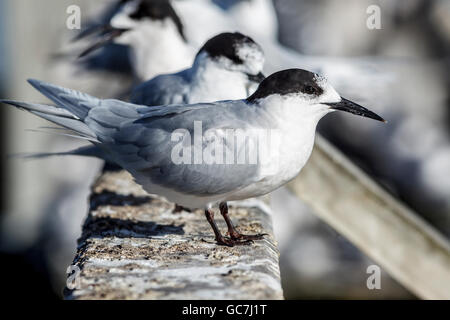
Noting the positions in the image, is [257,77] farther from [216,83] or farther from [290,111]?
[290,111]

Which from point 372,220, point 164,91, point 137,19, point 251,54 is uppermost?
point 137,19

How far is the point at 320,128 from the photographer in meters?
6.55

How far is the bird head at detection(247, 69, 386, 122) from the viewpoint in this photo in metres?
2.63

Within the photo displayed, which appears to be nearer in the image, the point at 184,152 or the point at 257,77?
the point at 184,152

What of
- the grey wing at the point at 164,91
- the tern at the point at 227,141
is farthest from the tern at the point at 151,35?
the tern at the point at 227,141

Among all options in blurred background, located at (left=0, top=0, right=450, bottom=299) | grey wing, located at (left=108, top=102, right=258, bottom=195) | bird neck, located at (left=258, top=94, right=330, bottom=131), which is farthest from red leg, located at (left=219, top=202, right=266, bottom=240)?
blurred background, located at (left=0, top=0, right=450, bottom=299)

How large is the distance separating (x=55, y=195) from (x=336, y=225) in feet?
10.3

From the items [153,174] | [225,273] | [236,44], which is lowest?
[225,273]

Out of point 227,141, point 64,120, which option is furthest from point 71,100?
point 227,141

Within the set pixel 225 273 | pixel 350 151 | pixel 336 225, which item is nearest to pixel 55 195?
pixel 350 151

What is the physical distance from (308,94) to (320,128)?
13.0ft

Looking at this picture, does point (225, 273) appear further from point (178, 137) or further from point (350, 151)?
point (350, 151)

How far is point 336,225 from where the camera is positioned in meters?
3.80

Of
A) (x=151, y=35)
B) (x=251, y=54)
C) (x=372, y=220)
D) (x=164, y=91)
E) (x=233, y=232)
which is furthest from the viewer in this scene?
(x=151, y=35)
